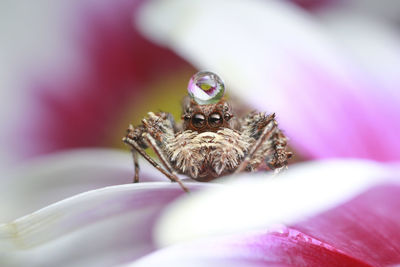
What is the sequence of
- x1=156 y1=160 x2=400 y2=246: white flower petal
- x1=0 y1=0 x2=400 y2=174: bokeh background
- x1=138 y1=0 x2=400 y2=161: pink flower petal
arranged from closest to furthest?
x1=156 y1=160 x2=400 y2=246: white flower petal
x1=138 y1=0 x2=400 y2=161: pink flower petal
x1=0 y1=0 x2=400 y2=174: bokeh background

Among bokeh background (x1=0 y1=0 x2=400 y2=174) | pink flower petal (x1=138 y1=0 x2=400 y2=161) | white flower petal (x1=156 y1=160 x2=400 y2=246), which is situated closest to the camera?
white flower petal (x1=156 y1=160 x2=400 y2=246)

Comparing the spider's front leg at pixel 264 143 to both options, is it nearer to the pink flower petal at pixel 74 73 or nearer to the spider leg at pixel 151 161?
the spider leg at pixel 151 161

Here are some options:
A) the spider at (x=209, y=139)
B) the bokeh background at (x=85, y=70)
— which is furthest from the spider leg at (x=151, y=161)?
the bokeh background at (x=85, y=70)

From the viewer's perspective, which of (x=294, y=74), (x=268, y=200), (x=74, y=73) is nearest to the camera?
(x=268, y=200)

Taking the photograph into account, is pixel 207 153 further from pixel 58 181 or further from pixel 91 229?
pixel 58 181

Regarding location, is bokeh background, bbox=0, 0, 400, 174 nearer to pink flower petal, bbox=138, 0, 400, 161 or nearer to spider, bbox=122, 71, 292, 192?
pink flower petal, bbox=138, 0, 400, 161

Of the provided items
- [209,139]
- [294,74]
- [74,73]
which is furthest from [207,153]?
[74,73]

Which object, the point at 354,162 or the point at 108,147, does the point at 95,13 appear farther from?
the point at 354,162

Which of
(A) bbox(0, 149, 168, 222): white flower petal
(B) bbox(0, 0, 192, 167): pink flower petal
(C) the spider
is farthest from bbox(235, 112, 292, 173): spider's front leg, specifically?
(B) bbox(0, 0, 192, 167): pink flower petal

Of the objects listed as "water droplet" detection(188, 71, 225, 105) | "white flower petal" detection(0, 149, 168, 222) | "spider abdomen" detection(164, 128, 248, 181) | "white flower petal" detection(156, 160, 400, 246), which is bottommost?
"white flower petal" detection(0, 149, 168, 222)
